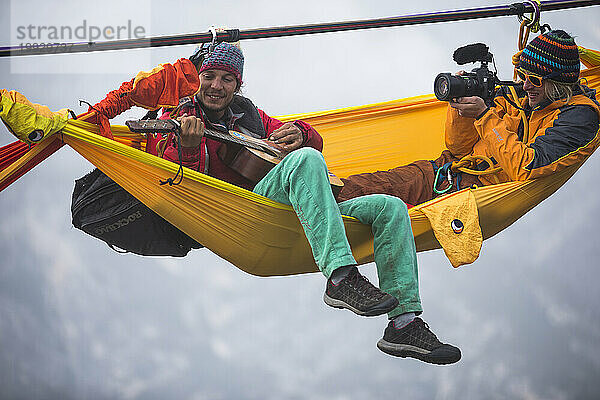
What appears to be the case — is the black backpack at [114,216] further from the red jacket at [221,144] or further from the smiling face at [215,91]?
the smiling face at [215,91]

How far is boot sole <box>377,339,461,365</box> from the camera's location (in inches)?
74.0

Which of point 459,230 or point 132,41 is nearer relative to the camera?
point 132,41

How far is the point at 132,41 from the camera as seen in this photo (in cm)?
187

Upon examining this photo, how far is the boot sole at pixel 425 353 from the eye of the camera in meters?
1.88

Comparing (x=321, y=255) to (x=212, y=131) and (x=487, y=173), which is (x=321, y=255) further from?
(x=487, y=173)

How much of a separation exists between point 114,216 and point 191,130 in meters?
0.36

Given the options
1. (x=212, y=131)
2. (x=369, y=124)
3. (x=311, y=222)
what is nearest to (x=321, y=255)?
(x=311, y=222)

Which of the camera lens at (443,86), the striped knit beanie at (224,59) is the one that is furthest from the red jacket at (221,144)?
the camera lens at (443,86)

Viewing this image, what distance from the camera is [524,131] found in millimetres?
2426

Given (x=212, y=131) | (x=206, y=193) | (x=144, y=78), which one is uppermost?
(x=144, y=78)

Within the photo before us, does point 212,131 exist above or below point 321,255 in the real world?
above

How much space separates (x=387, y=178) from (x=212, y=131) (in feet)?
2.45

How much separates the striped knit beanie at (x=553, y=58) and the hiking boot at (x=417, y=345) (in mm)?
953

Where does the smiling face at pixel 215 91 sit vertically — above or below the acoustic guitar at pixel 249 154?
above
